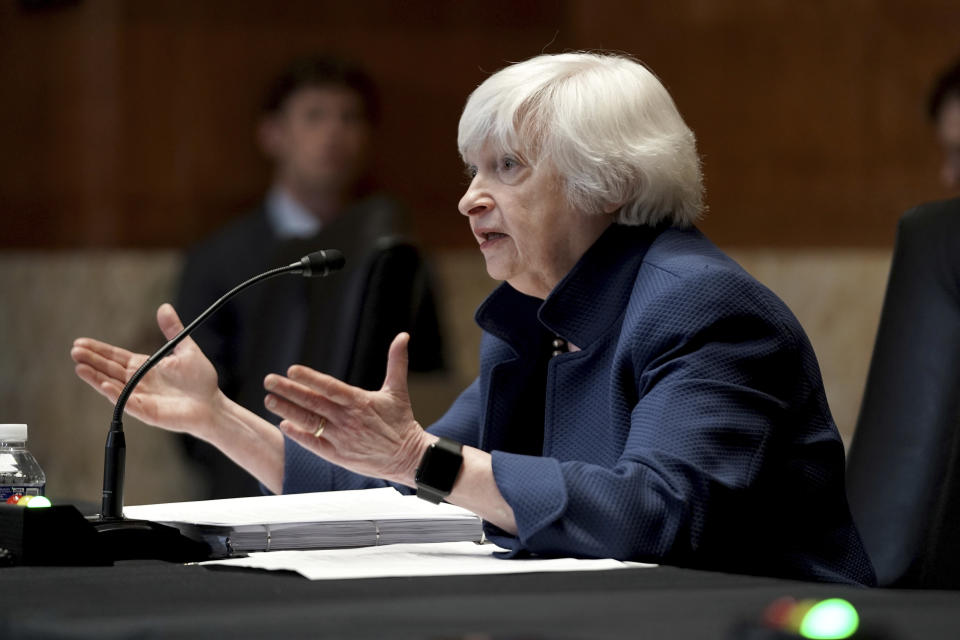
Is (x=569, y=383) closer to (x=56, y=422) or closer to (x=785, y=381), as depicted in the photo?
(x=785, y=381)

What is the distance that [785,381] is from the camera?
1823mm

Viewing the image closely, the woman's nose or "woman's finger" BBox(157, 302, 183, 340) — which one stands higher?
the woman's nose

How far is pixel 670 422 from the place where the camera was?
1709 millimetres

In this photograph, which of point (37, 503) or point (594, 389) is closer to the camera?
point (37, 503)

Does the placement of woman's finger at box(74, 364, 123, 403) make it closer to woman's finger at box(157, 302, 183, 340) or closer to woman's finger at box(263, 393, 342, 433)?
woman's finger at box(157, 302, 183, 340)

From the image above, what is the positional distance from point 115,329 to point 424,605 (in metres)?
4.61

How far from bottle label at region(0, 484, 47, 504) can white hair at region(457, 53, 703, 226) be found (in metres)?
0.79

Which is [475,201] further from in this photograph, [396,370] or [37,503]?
[37,503]

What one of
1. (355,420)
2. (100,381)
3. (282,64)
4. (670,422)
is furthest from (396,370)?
(282,64)

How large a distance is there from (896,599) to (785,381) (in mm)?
627

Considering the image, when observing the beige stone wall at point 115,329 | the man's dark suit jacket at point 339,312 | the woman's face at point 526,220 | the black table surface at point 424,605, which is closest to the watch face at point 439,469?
the black table surface at point 424,605

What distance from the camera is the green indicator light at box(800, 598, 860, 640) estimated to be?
0.86 m

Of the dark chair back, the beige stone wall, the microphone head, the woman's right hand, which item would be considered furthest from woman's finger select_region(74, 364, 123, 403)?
the beige stone wall

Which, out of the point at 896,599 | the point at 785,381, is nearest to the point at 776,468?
the point at 785,381
